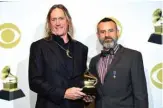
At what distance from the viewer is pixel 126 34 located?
2.51m

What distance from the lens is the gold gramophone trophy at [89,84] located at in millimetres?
1909

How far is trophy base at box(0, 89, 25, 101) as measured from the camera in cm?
249

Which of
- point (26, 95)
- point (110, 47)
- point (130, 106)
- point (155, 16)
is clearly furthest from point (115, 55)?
point (26, 95)

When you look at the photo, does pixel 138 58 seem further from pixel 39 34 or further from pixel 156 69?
pixel 39 34

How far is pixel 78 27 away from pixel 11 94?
919mm

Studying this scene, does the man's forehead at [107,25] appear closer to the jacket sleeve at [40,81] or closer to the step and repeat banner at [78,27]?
the step and repeat banner at [78,27]

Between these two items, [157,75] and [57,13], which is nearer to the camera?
[57,13]

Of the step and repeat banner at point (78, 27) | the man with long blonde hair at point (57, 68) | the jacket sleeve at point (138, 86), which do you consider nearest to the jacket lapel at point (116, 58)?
the jacket sleeve at point (138, 86)

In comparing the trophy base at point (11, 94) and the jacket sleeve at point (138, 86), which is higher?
the jacket sleeve at point (138, 86)

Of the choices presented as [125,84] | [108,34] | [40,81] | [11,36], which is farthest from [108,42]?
[11,36]

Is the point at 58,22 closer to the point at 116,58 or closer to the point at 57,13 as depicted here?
the point at 57,13

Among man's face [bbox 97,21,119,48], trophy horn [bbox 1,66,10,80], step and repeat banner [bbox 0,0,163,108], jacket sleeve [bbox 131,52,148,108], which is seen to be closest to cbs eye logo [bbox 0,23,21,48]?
step and repeat banner [bbox 0,0,163,108]

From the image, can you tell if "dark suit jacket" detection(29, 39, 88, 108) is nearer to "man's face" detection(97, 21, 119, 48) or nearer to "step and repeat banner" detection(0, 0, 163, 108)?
"man's face" detection(97, 21, 119, 48)

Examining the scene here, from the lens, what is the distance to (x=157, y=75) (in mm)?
2520
